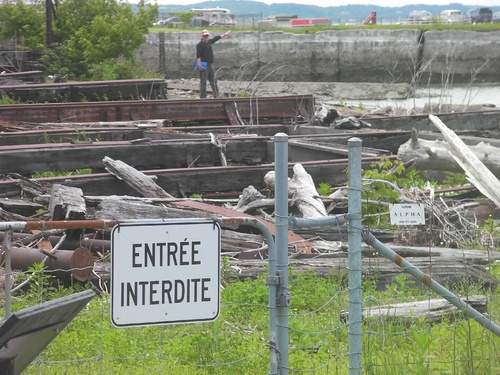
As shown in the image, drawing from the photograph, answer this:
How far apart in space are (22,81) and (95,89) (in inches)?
139

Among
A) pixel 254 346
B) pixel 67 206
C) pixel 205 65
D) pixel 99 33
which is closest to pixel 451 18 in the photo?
pixel 99 33

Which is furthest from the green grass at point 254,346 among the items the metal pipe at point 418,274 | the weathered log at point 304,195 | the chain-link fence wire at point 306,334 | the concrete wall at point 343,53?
the concrete wall at point 343,53

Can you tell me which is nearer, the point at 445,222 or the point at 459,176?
the point at 445,222

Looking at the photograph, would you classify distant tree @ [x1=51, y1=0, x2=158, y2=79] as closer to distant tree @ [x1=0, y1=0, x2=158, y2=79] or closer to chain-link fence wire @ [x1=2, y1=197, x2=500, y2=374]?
distant tree @ [x1=0, y1=0, x2=158, y2=79]

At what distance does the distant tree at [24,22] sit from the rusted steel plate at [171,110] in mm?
12528

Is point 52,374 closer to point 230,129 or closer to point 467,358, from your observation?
point 467,358

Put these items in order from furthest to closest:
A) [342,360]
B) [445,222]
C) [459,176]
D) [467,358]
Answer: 1. [459,176]
2. [445,222]
3. [342,360]
4. [467,358]

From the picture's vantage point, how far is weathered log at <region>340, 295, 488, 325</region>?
19.4ft

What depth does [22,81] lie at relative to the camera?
22.2 metres

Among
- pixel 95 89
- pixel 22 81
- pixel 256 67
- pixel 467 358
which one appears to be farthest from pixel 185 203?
pixel 256 67

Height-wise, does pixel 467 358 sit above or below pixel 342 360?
above

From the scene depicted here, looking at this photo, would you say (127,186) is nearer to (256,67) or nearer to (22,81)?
(22,81)

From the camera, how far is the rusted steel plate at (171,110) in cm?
1568

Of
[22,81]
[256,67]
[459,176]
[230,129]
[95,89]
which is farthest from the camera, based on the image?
[256,67]
